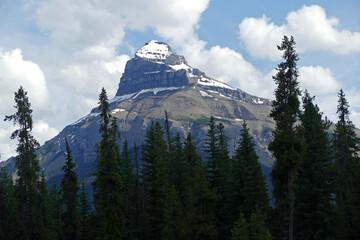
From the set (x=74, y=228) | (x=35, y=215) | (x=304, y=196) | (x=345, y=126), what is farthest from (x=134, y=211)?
(x=345, y=126)

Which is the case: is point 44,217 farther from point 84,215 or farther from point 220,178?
point 220,178

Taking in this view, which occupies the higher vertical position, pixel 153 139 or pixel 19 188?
pixel 153 139

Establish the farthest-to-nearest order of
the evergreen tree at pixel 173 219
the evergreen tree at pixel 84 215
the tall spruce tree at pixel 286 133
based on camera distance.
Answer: the evergreen tree at pixel 84 215 < the evergreen tree at pixel 173 219 < the tall spruce tree at pixel 286 133

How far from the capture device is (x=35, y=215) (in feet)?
116

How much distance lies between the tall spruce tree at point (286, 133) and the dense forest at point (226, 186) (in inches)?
3.1

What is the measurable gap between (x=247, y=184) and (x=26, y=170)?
2206cm

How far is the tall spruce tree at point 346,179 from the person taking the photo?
1373 inches

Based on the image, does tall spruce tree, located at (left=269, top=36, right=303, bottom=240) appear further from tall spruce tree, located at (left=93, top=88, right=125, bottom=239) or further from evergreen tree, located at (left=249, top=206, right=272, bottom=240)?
tall spruce tree, located at (left=93, top=88, right=125, bottom=239)

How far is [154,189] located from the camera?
44.5 meters

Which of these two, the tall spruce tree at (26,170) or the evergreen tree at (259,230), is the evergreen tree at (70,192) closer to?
the tall spruce tree at (26,170)

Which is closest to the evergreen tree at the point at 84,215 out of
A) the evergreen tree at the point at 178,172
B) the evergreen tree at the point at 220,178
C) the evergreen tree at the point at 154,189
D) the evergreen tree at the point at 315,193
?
the evergreen tree at the point at 154,189

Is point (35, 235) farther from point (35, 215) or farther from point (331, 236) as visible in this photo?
point (331, 236)

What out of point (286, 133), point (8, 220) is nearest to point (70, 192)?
point (8, 220)

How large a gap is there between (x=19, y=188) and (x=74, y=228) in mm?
16966
